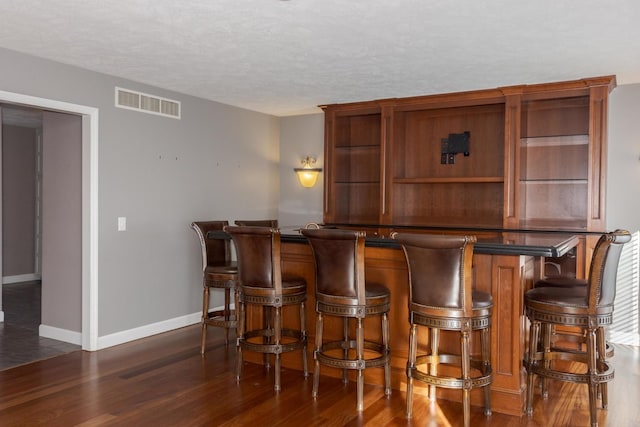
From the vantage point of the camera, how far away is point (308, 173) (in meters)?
6.47

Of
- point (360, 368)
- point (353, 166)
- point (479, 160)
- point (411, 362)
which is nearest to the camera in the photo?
point (411, 362)

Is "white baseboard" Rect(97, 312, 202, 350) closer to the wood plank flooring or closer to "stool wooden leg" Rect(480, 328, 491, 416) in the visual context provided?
the wood plank flooring

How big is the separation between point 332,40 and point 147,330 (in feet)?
10.5

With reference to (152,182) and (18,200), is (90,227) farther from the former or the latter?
(18,200)

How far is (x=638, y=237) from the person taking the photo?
16.0 feet

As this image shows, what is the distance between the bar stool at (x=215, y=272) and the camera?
175 inches

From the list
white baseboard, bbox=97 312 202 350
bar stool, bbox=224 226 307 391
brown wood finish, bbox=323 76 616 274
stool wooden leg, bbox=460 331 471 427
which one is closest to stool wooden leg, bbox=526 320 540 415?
stool wooden leg, bbox=460 331 471 427

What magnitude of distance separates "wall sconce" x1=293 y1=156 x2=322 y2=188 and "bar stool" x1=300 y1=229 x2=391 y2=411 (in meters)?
3.18

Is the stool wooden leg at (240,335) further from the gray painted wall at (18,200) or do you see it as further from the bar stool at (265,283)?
the gray painted wall at (18,200)

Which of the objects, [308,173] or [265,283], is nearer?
[265,283]

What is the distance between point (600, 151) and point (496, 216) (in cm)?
119

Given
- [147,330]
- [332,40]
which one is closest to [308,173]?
[147,330]

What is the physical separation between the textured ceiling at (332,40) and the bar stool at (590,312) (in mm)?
1378

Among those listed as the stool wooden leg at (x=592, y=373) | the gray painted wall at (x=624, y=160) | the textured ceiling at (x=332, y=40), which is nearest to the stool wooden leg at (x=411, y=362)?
the stool wooden leg at (x=592, y=373)
